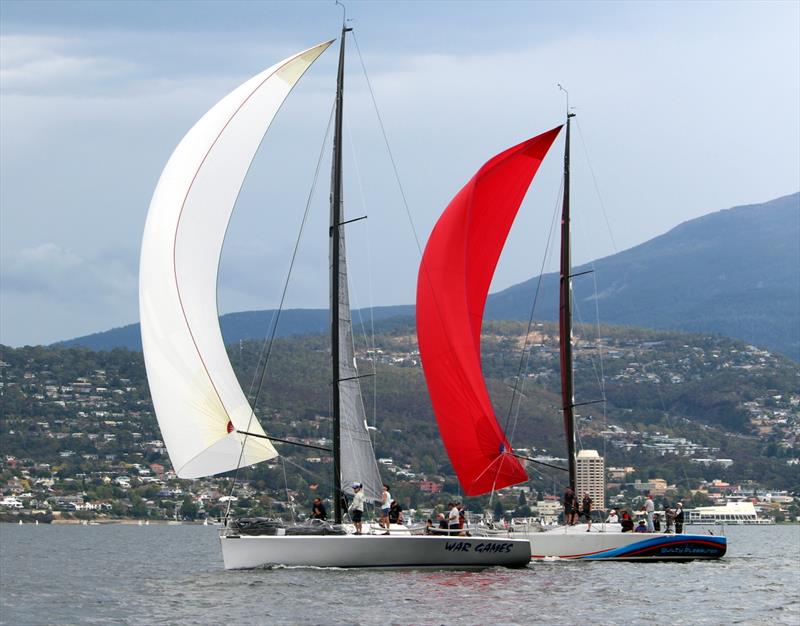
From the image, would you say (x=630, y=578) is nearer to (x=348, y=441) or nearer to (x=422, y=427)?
(x=348, y=441)

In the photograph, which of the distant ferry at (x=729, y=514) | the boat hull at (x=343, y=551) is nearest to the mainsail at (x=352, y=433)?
the boat hull at (x=343, y=551)

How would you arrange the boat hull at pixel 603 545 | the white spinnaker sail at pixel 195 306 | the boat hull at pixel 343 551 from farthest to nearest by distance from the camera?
the boat hull at pixel 603 545 → the boat hull at pixel 343 551 → the white spinnaker sail at pixel 195 306

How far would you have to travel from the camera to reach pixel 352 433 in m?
34.6

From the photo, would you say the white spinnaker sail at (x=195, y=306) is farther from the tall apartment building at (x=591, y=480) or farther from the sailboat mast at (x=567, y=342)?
the tall apartment building at (x=591, y=480)

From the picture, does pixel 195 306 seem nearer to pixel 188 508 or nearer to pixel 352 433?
pixel 352 433

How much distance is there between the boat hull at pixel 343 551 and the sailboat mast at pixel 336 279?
1332mm

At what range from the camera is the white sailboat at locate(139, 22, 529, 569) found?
32.6 metres

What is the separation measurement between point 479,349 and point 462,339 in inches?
25.4

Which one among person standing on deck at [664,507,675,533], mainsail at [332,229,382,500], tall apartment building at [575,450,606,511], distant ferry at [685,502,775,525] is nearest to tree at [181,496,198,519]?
distant ferry at [685,502,775,525]

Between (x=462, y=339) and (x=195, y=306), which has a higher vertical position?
(x=195, y=306)

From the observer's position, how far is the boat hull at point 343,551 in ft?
108

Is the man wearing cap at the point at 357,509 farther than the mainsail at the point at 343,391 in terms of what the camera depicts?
No

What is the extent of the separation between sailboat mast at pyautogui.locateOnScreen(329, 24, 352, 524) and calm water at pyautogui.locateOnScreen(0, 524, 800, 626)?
2.03 metres

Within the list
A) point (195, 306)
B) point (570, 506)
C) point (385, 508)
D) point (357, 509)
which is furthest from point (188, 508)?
point (195, 306)
